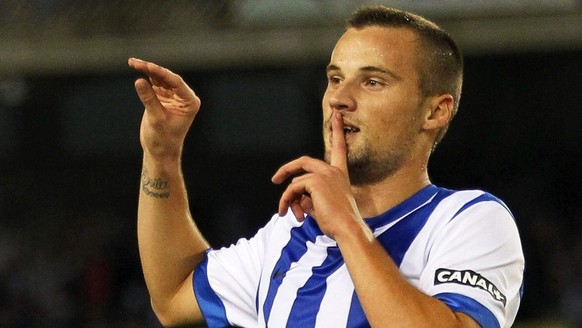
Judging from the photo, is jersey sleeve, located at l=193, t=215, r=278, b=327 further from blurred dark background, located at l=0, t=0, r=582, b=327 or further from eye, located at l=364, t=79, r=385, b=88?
blurred dark background, located at l=0, t=0, r=582, b=327

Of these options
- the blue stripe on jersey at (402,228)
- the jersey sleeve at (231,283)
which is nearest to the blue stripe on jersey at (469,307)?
the blue stripe on jersey at (402,228)

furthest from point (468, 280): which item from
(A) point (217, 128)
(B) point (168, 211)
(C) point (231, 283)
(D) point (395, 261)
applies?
(A) point (217, 128)

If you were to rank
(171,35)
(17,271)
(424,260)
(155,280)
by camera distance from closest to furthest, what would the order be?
(424,260) → (155,280) → (171,35) → (17,271)

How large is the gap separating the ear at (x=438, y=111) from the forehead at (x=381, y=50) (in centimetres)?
9

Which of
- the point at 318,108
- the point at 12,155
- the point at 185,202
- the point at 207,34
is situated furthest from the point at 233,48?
the point at 185,202

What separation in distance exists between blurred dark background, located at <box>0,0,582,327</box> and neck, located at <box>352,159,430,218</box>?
13.7ft

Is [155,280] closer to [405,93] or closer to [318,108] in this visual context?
[405,93]

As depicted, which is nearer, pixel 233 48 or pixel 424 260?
pixel 424 260

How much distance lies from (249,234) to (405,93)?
480cm

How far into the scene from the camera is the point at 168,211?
236 cm

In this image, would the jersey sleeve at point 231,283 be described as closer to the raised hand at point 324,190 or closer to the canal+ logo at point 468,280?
the raised hand at point 324,190

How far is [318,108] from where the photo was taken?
692cm

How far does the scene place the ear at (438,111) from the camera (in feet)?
7.07

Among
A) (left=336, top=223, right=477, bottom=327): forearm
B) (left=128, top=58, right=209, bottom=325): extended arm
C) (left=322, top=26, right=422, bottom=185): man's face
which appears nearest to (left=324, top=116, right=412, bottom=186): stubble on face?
(left=322, top=26, right=422, bottom=185): man's face
